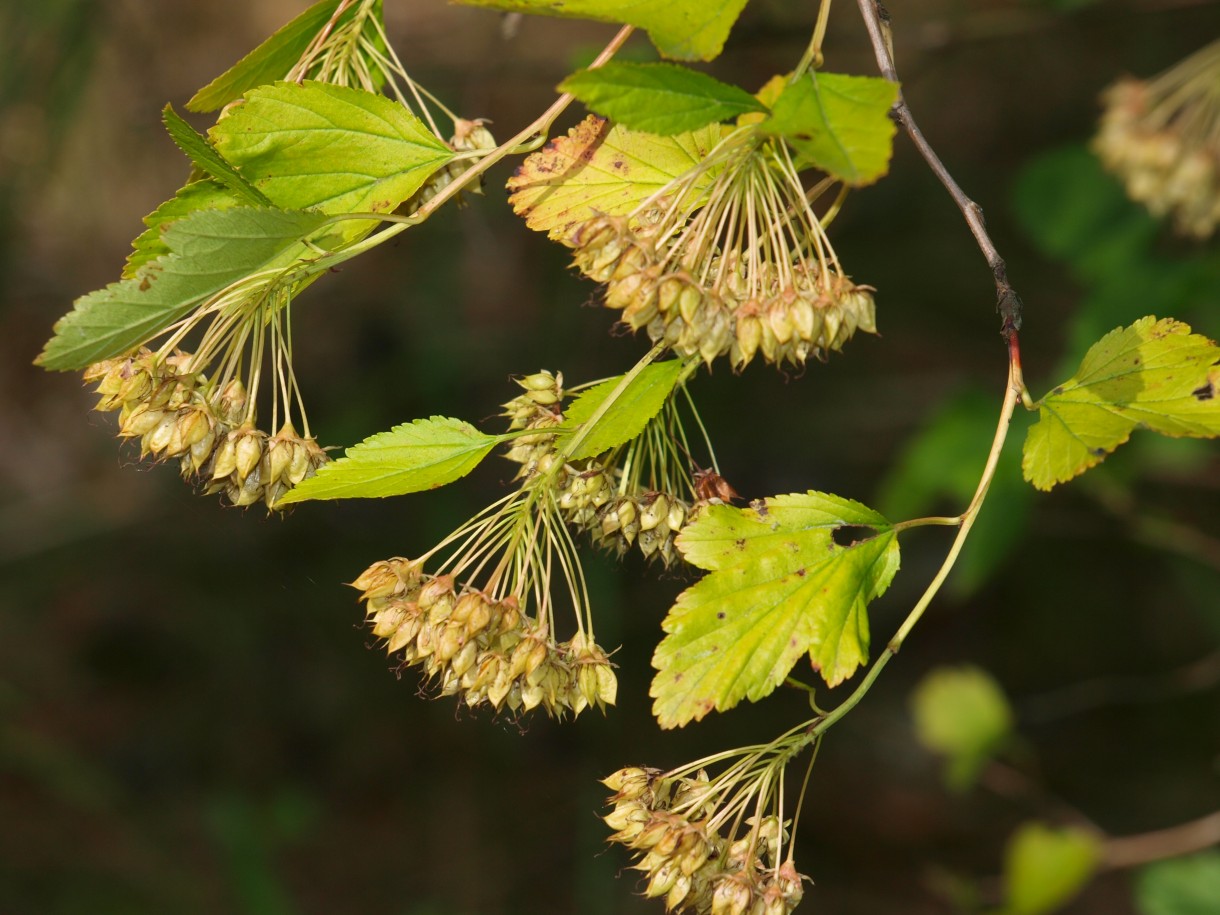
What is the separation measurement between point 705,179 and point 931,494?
7.71 ft

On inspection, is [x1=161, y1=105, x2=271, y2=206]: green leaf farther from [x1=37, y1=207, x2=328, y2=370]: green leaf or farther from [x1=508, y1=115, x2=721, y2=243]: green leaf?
[x1=508, y1=115, x2=721, y2=243]: green leaf

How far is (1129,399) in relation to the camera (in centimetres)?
142

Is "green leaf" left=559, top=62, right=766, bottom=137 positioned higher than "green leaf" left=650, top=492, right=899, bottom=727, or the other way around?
"green leaf" left=559, top=62, right=766, bottom=137

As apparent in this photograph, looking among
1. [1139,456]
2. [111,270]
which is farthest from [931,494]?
[111,270]

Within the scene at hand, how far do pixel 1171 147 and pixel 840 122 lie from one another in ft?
7.03

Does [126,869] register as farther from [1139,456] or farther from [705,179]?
[705,179]

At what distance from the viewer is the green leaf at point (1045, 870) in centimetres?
332

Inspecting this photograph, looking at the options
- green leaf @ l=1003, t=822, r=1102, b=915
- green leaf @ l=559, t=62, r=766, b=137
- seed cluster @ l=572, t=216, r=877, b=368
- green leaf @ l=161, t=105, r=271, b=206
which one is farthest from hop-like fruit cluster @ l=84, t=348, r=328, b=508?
green leaf @ l=1003, t=822, r=1102, b=915

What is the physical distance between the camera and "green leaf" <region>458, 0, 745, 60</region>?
3.97ft

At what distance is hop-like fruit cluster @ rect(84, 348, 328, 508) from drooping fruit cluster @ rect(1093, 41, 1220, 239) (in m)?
2.40

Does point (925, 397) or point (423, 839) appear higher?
point (925, 397)

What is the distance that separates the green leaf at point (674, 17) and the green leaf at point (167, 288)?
374 mm

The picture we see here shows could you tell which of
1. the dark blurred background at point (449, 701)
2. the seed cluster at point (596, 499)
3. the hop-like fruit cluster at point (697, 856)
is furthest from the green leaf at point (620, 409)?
the dark blurred background at point (449, 701)

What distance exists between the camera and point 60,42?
152 inches
